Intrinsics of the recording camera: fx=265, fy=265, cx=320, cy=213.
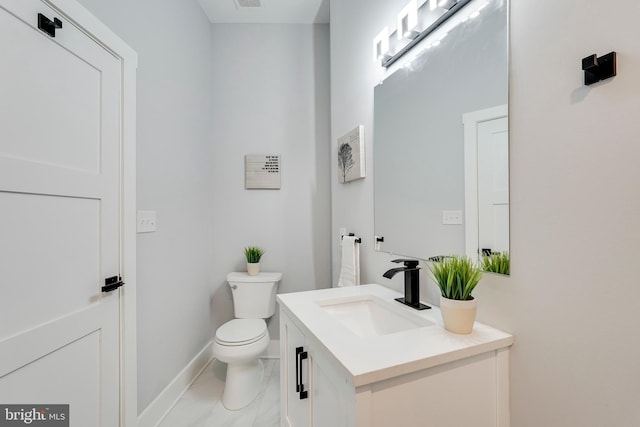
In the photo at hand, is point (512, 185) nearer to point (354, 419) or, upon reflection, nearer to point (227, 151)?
point (354, 419)

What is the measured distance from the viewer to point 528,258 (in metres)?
0.75

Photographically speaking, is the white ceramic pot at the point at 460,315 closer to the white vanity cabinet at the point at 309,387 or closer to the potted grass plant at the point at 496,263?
the potted grass plant at the point at 496,263

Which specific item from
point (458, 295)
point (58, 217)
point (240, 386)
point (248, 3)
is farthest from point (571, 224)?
point (248, 3)

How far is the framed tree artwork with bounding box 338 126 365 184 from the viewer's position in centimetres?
158

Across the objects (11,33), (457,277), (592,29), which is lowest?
(457,277)

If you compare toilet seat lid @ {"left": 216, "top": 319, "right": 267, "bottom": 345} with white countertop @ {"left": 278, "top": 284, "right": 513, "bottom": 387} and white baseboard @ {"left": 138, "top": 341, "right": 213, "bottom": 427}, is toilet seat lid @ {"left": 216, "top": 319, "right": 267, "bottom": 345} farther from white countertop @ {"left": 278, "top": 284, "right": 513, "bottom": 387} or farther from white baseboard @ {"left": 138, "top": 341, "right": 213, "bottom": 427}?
white countertop @ {"left": 278, "top": 284, "right": 513, "bottom": 387}

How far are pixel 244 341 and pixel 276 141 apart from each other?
161 cm

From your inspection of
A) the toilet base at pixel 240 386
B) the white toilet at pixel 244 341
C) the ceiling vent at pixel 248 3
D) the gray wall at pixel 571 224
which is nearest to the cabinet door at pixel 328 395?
the gray wall at pixel 571 224

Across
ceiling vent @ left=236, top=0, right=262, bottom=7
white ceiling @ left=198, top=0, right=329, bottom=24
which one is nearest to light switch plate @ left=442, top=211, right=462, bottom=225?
white ceiling @ left=198, top=0, right=329, bottom=24

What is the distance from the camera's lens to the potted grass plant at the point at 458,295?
791 millimetres

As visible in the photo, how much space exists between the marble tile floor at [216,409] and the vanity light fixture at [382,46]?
212cm

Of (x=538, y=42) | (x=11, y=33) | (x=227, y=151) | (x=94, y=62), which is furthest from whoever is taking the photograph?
(x=227, y=151)

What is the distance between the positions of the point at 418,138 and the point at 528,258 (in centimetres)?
65

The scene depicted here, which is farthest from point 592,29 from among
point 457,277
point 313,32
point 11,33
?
point 313,32
